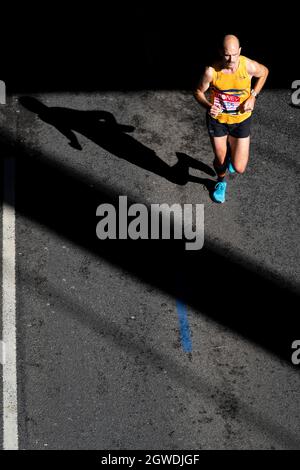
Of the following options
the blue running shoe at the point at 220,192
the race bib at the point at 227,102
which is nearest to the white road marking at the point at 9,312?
the blue running shoe at the point at 220,192

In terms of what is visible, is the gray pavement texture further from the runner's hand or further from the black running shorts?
the runner's hand

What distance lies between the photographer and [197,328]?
851 cm

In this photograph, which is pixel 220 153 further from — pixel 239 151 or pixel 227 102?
pixel 227 102

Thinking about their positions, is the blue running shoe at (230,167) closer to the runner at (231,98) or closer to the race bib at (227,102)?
the runner at (231,98)

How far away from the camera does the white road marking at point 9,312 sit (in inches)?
312

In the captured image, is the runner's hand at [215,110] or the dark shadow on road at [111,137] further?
the dark shadow on road at [111,137]

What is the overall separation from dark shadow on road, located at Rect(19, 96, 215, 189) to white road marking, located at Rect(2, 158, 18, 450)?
92 centimetres

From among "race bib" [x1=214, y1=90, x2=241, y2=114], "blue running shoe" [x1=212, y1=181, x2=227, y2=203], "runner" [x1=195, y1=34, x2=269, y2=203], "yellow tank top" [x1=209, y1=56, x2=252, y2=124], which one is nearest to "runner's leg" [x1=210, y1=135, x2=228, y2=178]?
"runner" [x1=195, y1=34, x2=269, y2=203]

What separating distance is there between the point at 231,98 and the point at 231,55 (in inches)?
23.2

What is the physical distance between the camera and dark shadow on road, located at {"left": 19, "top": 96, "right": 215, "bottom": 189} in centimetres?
994

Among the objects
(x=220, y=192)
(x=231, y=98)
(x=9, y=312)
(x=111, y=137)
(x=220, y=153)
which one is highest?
(x=231, y=98)

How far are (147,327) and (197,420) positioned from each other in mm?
1208

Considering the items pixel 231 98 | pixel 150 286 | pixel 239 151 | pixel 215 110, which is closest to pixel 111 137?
pixel 239 151

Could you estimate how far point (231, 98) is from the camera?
8.45m
